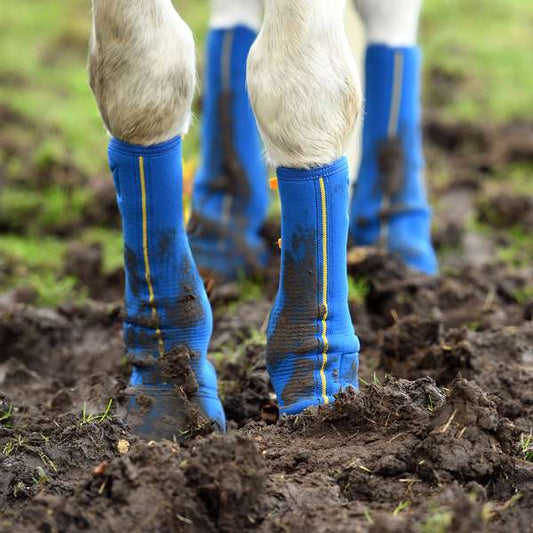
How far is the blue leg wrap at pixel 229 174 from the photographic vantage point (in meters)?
4.23

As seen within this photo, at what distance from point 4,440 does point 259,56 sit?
3.77 ft

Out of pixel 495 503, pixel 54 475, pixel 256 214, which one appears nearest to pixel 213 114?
pixel 256 214

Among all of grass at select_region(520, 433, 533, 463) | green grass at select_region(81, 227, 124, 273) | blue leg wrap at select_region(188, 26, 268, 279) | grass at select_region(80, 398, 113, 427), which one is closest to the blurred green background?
green grass at select_region(81, 227, 124, 273)

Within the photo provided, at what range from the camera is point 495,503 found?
2.17 metres

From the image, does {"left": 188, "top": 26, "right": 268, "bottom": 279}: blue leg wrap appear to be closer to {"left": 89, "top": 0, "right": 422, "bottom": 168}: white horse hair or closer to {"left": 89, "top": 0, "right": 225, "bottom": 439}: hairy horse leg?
{"left": 89, "top": 0, "right": 225, "bottom": 439}: hairy horse leg

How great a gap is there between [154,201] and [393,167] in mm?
1878

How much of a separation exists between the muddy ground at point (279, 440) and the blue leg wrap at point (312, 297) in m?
0.12

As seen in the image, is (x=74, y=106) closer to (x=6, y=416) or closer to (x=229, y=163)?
(x=229, y=163)

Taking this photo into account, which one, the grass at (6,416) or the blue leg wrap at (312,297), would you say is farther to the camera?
the grass at (6,416)

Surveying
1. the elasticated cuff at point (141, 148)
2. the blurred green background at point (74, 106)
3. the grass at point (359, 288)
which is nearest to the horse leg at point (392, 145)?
the grass at point (359, 288)

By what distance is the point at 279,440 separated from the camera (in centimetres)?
246

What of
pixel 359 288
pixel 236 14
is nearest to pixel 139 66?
pixel 359 288

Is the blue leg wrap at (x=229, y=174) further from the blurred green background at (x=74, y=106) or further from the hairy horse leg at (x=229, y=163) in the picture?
the blurred green background at (x=74, y=106)

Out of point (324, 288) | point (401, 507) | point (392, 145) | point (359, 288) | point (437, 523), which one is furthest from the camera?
point (392, 145)
